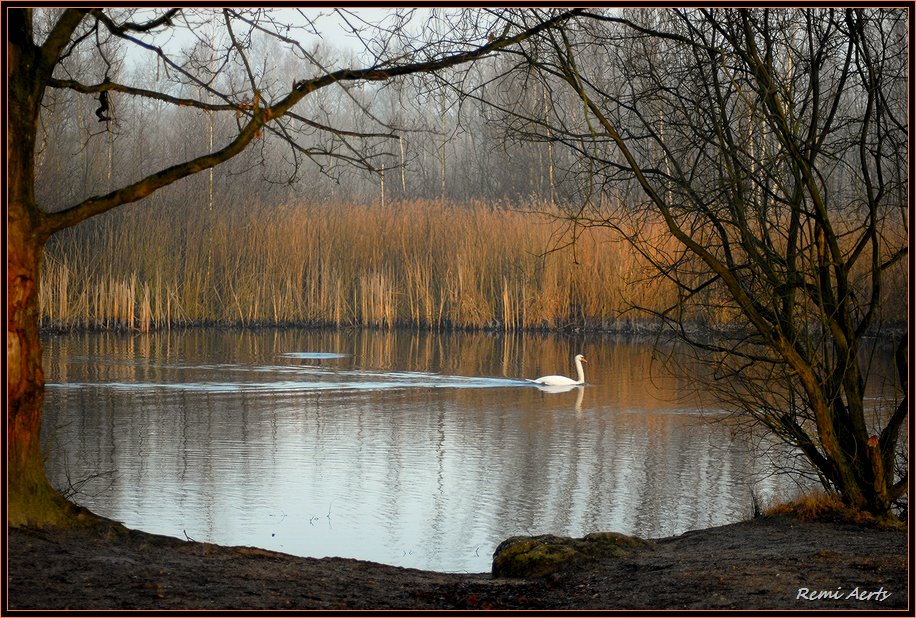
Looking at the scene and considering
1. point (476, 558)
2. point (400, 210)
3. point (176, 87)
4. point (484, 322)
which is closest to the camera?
point (476, 558)

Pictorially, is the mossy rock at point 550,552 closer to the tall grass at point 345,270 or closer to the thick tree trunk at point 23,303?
the thick tree trunk at point 23,303

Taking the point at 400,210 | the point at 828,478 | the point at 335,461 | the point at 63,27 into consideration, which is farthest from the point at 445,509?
the point at 400,210

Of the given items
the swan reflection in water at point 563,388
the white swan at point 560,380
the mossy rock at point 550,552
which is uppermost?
the white swan at point 560,380

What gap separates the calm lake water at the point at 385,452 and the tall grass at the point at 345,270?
309 centimetres

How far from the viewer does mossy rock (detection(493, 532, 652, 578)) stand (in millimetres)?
5305

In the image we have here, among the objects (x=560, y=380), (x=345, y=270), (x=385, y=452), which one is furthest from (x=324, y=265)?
(x=385, y=452)

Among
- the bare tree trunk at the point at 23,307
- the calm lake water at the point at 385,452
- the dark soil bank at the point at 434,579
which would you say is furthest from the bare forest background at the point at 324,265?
the bare tree trunk at the point at 23,307

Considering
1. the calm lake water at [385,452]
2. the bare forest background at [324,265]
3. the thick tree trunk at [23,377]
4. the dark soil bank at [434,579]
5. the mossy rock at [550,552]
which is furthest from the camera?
the bare forest background at [324,265]

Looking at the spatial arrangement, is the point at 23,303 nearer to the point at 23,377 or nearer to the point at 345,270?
the point at 23,377

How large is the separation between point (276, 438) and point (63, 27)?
584cm

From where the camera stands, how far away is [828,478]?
6.22 meters

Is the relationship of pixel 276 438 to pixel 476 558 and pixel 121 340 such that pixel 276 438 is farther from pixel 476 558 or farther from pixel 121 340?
pixel 121 340

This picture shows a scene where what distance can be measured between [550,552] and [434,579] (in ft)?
1.96

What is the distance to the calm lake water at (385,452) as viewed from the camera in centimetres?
731
